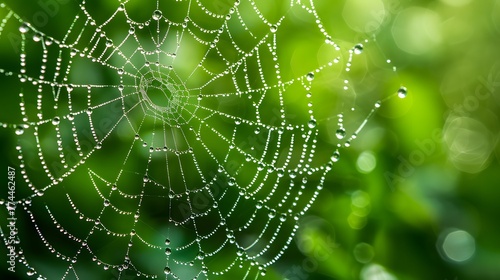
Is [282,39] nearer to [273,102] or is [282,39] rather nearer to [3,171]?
[273,102]

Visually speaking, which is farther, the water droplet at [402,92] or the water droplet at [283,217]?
the water droplet at [283,217]

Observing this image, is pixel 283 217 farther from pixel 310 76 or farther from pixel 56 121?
pixel 56 121

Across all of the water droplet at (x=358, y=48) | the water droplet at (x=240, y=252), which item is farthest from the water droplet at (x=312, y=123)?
the water droplet at (x=240, y=252)

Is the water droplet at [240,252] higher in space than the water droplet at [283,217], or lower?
Answer: lower


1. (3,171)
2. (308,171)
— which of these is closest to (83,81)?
(3,171)

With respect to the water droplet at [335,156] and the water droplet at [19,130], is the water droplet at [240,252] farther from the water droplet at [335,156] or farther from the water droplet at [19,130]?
the water droplet at [19,130]

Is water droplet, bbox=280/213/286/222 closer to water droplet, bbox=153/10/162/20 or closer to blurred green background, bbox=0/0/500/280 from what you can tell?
blurred green background, bbox=0/0/500/280
